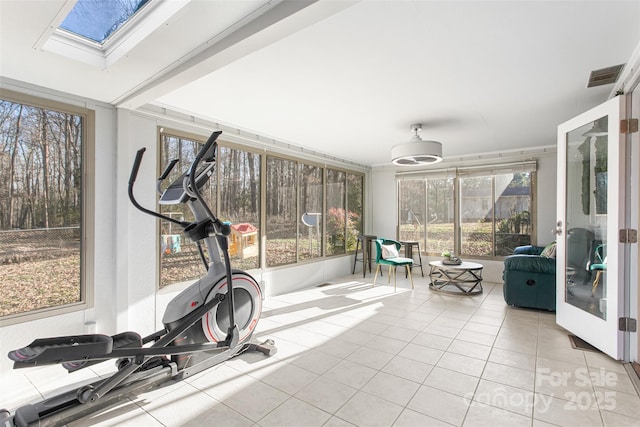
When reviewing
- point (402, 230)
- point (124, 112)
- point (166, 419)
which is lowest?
point (166, 419)

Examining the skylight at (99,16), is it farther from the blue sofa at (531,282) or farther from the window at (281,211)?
the blue sofa at (531,282)

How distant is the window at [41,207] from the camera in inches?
95.3

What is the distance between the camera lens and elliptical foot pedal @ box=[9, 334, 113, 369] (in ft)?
4.89

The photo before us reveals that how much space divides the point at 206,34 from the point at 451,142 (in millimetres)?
4169

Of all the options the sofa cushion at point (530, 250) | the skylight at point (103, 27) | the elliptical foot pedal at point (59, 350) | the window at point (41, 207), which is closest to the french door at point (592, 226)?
the sofa cushion at point (530, 250)

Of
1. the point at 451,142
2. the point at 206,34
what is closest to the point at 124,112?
the point at 206,34

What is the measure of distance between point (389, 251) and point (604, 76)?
367cm

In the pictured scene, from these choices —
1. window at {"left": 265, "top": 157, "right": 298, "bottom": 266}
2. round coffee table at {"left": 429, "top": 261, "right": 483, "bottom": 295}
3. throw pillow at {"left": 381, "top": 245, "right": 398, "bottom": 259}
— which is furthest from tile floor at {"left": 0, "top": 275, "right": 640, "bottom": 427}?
throw pillow at {"left": 381, "top": 245, "right": 398, "bottom": 259}

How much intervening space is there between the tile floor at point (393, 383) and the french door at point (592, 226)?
0.28 metres

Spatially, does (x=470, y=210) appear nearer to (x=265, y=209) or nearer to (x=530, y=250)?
(x=530, y=250)

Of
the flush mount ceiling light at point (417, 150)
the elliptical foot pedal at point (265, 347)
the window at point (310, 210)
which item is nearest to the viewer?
the elliptical foot pedal at point (265, 347)

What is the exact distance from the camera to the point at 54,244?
8.65 feet

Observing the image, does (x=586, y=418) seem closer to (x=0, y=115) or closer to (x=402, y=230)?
(x=0, y=115)

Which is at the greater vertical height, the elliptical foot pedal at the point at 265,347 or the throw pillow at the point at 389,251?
the throw pillow at the point at 389,251
